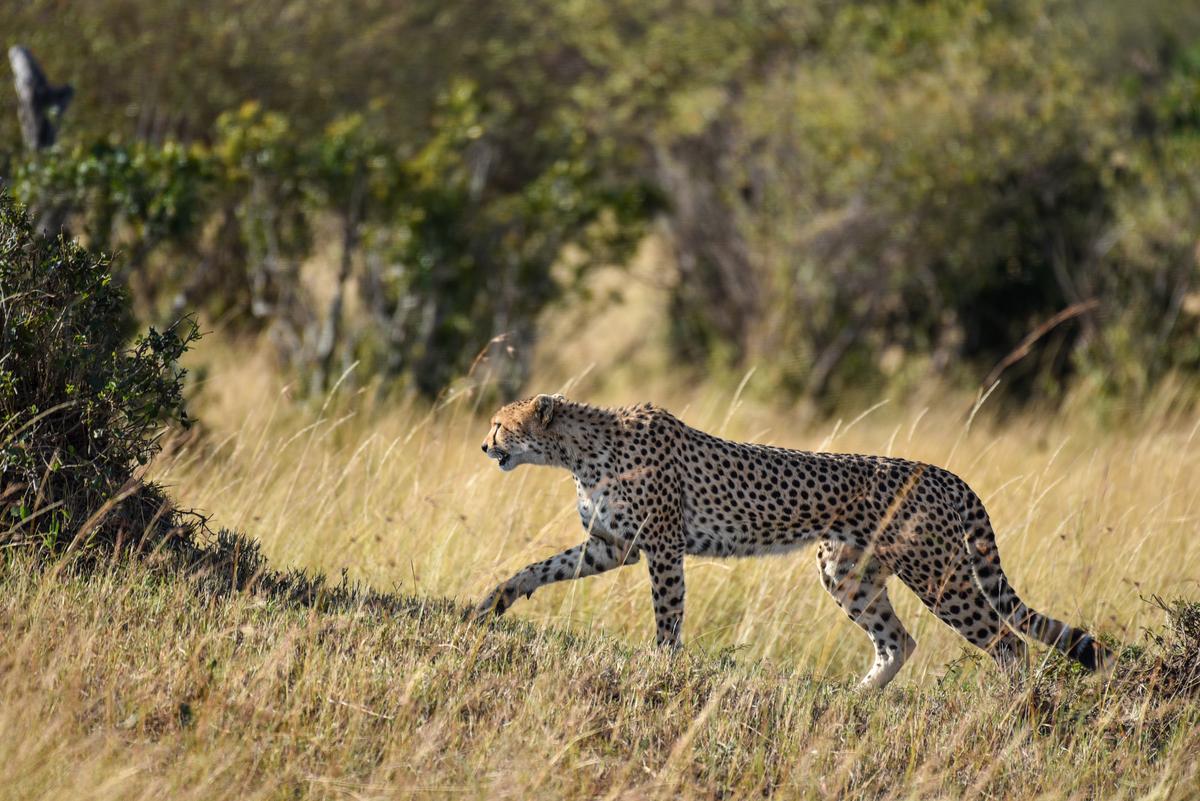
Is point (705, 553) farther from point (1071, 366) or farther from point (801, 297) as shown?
point (1071, 366)

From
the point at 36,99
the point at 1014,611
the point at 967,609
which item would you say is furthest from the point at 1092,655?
the point at 36,99

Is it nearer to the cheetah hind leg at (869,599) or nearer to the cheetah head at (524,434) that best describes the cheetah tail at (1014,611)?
the cheetah hind leg at (869,599)

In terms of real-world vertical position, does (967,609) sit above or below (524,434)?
below

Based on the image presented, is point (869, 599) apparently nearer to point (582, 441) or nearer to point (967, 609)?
point (967, 609)

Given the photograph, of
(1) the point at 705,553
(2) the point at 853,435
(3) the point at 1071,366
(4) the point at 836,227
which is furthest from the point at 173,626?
(3) the point at 1071,366

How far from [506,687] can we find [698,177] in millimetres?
10215

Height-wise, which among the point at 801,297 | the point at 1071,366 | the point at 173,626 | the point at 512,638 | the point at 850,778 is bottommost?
the point at 1071,366

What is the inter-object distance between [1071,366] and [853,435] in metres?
3.71

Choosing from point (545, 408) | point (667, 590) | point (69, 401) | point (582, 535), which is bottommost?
point (582, 535)

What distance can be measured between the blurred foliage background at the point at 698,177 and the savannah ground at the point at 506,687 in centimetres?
432

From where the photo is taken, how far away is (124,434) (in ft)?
16.4

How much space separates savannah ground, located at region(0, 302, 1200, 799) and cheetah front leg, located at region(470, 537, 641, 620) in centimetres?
18

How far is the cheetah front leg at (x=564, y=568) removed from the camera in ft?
17.3

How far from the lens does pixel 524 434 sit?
557 cm
